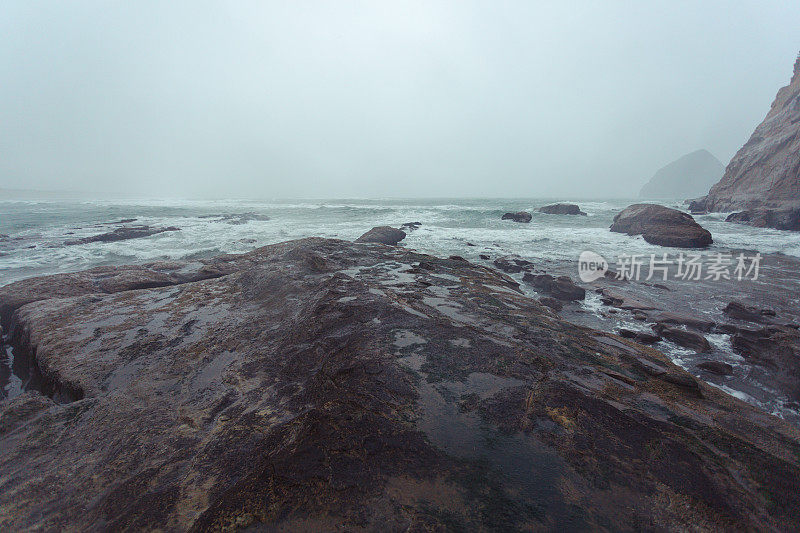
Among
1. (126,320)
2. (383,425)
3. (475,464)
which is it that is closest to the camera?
(475,464)

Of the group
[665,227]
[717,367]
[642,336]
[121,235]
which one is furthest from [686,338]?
[121,235]

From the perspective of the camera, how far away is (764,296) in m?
8.32

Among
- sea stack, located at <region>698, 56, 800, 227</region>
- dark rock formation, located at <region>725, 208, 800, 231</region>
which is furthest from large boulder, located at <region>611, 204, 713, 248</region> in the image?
sea stack, located at <region>698, 56, 800, 227</region>

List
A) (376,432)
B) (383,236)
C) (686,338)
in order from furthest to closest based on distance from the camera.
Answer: (383,236) < (686,338) < (376,432)

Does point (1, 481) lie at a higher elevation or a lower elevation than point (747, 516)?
lower

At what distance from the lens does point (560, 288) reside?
336 inches

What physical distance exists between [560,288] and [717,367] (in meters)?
3.73

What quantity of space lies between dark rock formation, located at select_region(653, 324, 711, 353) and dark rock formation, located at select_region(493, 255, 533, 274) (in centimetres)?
493

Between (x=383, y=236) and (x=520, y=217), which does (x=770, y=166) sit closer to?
(x=520, y=217)

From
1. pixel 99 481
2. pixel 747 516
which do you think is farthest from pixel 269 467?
pixel 747 516

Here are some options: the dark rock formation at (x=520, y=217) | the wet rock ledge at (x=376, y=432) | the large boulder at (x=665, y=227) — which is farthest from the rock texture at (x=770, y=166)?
the wet rock ledge at (x=376, y=432)

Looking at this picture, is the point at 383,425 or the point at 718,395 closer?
the point at 383,425

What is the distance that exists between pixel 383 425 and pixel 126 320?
14.5ft

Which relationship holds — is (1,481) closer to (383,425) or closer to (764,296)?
(383,425)
